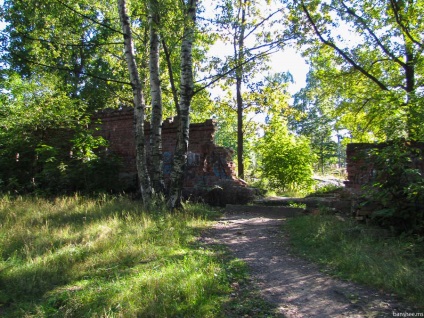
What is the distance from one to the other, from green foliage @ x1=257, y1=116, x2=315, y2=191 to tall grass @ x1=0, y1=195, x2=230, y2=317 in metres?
6.88

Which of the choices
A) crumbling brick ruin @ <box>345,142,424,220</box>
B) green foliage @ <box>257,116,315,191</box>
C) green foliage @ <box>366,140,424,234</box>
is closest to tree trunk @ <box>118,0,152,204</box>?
crumbling brick ruin @ <box>345,142,424,220</box>

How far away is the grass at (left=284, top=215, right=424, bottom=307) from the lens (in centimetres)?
379

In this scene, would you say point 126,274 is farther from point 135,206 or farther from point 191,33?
point 191,33

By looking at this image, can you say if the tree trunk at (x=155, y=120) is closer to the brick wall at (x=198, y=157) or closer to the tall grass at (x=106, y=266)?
the brick wall at (x=198, y=157)

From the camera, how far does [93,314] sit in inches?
128

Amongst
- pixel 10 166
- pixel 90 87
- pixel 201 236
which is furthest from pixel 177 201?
pixel 90 87

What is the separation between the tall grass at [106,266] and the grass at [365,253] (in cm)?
165

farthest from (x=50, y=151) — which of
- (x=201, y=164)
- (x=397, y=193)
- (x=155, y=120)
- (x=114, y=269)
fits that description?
(x=397, y=193)

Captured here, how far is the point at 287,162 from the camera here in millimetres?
13453

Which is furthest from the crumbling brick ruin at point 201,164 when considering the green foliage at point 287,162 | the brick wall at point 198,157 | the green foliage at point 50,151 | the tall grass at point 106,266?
the green foliage at point 287,162

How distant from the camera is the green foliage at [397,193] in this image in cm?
580

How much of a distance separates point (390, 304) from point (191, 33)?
6666mm

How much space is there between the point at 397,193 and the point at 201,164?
233 inches

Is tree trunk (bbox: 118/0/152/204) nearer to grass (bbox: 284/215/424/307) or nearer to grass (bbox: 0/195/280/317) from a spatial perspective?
grass (bbox: 0/195/280/317)
